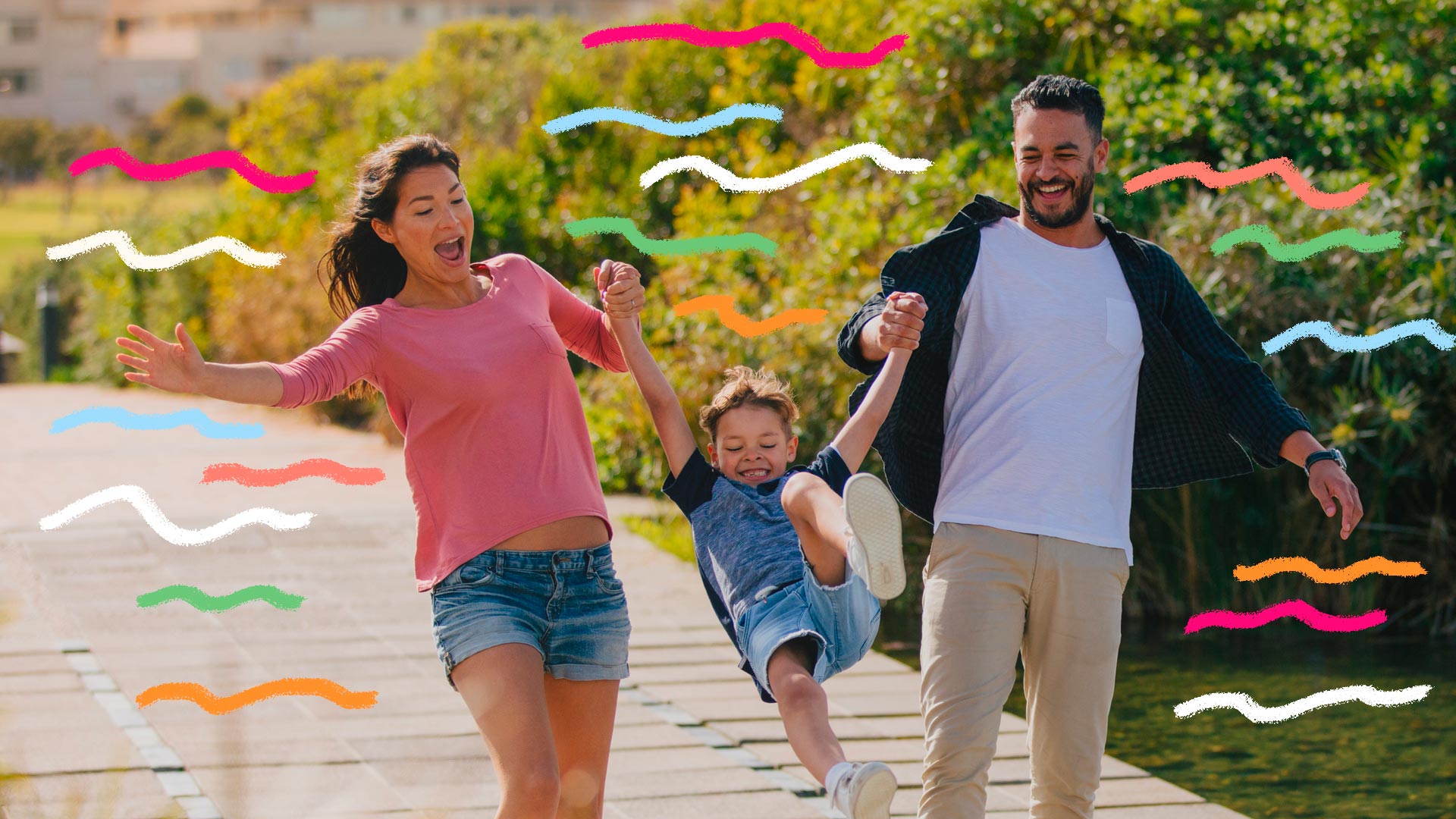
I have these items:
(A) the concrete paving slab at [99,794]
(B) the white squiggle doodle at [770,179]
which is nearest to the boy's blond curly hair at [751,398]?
(B) the white squiggle doodle at [770,179]

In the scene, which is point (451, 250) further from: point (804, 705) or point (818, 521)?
point (804, 705)

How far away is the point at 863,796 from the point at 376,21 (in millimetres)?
69796

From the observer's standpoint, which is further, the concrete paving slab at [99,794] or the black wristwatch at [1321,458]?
the concrete paving slab at [99,794]

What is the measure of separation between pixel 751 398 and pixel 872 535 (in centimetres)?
70

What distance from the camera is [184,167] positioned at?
4035 mm

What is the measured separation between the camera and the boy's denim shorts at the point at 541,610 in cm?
347

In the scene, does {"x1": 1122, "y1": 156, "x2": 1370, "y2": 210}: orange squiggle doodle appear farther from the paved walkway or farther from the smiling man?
the paved walkway

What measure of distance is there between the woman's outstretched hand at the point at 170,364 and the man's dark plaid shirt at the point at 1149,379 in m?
1.34

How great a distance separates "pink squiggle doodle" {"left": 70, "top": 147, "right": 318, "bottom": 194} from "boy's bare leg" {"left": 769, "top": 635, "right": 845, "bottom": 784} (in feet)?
4.92

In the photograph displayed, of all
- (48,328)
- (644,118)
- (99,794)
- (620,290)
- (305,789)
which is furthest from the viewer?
(48,328)

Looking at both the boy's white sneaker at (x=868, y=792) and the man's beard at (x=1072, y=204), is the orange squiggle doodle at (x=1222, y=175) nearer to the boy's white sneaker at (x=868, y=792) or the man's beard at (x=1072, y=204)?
the man's beard at (x=1072, y=204)

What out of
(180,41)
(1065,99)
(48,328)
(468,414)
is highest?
(180,41)

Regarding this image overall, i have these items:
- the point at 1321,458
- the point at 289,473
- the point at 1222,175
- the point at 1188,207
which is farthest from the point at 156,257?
the point at 1188,207

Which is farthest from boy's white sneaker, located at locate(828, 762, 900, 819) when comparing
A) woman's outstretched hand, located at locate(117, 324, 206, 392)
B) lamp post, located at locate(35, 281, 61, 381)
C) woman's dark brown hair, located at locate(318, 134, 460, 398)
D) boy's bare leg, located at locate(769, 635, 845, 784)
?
lamp post, located at locate(35, 281, 61, 381)
